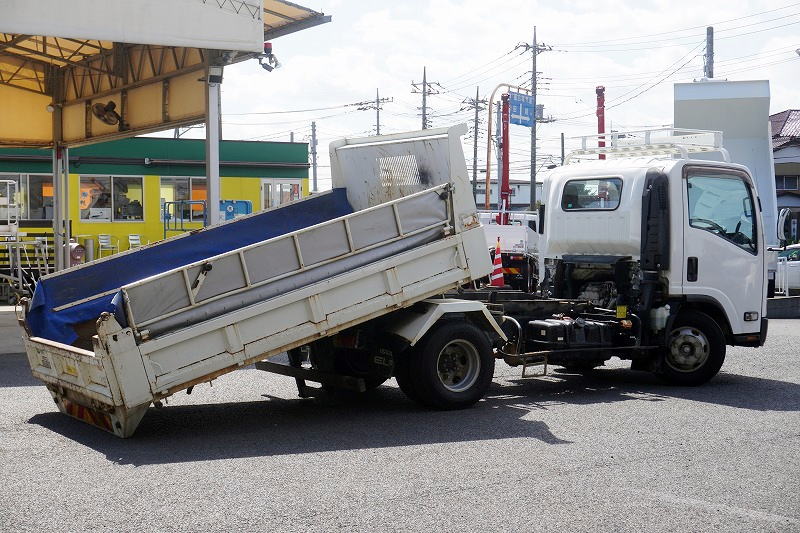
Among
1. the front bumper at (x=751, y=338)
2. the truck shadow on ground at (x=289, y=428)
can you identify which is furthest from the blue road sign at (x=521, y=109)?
the truck shadow on ground at (x=289, y=428)

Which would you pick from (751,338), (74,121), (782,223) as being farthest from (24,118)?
(751,338)

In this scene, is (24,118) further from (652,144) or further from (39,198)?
(652,144)

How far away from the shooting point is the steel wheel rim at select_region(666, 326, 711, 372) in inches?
434

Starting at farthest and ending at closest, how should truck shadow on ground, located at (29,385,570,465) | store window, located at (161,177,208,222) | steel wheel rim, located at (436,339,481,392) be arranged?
store window, located at (161,177,208,222)
steel wheel rim, located at (436,339,481,392)
truck shadow on ground, located at (29,385,570,465)

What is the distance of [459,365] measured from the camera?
9516mm

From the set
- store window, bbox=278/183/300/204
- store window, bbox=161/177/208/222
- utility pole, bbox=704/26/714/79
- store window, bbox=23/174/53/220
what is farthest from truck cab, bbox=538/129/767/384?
utility pole, bbox=704/26/714/79

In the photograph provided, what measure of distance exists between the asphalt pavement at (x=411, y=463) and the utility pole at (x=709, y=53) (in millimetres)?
36622

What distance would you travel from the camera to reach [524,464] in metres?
7.23

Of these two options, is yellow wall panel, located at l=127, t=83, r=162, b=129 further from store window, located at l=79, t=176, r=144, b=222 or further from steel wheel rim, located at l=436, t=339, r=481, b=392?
steel wheel rim, located at l=436, t=339, r=481, b=392

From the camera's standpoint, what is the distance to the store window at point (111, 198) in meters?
25.6

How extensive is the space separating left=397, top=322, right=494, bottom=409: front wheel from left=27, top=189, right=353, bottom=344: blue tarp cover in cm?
221

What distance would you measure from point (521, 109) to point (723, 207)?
22478mm

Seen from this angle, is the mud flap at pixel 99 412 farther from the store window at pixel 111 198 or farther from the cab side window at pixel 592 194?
the store window at pixel 111 198

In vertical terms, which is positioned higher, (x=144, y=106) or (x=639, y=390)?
(x=144, y=106)
